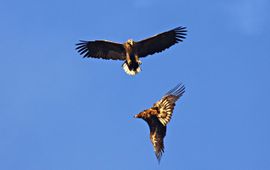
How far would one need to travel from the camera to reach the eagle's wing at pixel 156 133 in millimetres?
25500

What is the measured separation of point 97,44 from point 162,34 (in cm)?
232

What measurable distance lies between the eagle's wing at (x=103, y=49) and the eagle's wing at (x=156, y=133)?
5.62 m

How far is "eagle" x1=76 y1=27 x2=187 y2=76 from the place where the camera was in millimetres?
30484

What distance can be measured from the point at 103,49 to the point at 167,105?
6087 millimetres

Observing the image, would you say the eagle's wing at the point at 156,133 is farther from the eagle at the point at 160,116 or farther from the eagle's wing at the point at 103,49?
the eagle's wing at the point at 103,49

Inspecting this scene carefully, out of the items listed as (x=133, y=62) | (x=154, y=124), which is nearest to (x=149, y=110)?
(x=154, y=124)

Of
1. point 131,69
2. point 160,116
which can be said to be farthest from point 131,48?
point 160,116

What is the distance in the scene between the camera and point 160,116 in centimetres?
2572

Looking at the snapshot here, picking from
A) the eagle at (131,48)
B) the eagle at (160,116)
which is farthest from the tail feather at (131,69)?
the eagle at (160,116)

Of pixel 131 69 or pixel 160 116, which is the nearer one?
pixel 160 116

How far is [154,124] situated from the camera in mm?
25875

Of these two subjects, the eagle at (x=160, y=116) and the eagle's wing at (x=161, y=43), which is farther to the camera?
the eagle's wing at (x=161, y=43)

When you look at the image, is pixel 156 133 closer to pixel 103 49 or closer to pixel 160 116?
pixel 160 116

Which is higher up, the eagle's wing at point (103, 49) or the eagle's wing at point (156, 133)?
the eagle's wing at point (103, 49)
